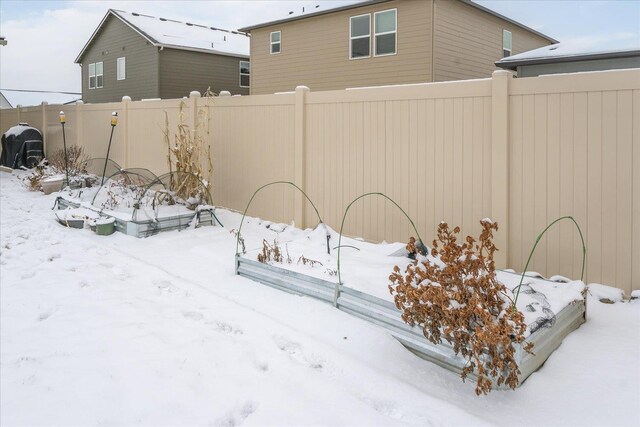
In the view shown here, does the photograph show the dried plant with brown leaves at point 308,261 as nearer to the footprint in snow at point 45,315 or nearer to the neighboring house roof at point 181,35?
the footprint in snow at point 45,315

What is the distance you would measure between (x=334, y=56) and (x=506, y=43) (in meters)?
5.64

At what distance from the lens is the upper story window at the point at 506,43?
608 inches

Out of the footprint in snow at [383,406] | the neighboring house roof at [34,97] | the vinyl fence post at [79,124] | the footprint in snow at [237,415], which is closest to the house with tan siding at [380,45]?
the vinyl fence post at [79,124]

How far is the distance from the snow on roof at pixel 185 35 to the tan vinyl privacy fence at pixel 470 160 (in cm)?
1333

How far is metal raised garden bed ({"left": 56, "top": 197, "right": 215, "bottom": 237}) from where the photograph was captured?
7078 mm

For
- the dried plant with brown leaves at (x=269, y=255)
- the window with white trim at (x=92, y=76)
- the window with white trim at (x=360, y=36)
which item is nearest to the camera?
the dried plant with brown leaves at (x=269, y=255)

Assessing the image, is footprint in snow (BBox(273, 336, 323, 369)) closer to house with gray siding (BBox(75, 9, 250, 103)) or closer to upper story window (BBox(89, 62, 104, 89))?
house with gray siding (BBox(75, 9, 250, 103))

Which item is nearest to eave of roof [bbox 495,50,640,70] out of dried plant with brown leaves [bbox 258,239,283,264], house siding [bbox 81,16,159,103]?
dried plant with brown leaves [bbox 258,239,283,264]

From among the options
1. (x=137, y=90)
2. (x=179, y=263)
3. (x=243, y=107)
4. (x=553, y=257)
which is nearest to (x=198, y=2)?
(x=137, y=90)

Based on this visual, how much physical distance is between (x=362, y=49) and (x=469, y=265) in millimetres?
11233

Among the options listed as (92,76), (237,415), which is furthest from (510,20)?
(92,76)

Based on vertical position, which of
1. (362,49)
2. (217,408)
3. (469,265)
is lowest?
(217,408)

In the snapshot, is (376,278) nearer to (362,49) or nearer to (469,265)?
(469,265)

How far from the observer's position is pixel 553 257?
15.8 feet
